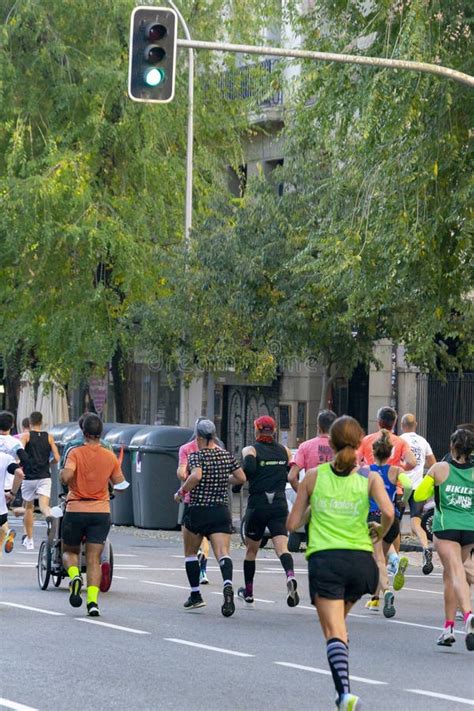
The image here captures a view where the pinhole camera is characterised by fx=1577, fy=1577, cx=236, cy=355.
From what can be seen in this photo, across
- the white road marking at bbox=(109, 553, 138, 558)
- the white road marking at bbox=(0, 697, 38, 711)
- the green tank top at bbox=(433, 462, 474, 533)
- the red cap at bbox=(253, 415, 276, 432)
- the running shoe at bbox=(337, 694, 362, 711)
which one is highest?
the red cap at bbox=(253, 415, 276, 432)

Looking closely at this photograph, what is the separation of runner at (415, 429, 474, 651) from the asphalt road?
424mm

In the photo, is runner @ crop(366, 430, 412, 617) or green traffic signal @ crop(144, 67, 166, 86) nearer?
green traffic signal @ crop(144, 67, 166, 86)

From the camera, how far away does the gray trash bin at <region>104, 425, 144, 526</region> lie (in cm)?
2556

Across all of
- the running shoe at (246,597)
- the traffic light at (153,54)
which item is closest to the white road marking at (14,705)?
the running shoe at (246,597)

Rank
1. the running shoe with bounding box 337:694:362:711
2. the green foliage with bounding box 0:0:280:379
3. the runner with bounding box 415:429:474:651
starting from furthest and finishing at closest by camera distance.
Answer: the green foliage with bounding box 0:0:280:379 < the runner with bounding box 415:429:474:651 < the running shoe with bounding box 337:694:362:711

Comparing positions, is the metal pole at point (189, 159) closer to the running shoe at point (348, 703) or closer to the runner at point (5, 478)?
the runner at point (5, 478)

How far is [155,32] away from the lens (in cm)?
1311

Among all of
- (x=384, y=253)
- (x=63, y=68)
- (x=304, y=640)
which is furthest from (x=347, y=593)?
(x=63, y=68)

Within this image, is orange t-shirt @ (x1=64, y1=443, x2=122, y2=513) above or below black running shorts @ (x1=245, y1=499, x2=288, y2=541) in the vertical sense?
above

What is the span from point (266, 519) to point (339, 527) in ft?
18.6

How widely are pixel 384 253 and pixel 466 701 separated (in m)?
8.74

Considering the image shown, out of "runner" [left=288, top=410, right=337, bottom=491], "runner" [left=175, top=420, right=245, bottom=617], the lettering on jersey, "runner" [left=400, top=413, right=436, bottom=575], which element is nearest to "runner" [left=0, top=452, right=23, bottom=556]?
"runner" [left=175, top=420, right=245, bottom=617]

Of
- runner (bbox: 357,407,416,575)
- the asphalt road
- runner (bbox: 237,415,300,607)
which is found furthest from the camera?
runner (bbox: 357,407,416,575)

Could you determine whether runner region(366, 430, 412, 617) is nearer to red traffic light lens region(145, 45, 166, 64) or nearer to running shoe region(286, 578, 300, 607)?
running shoe region(286, 578, 300, 607)
